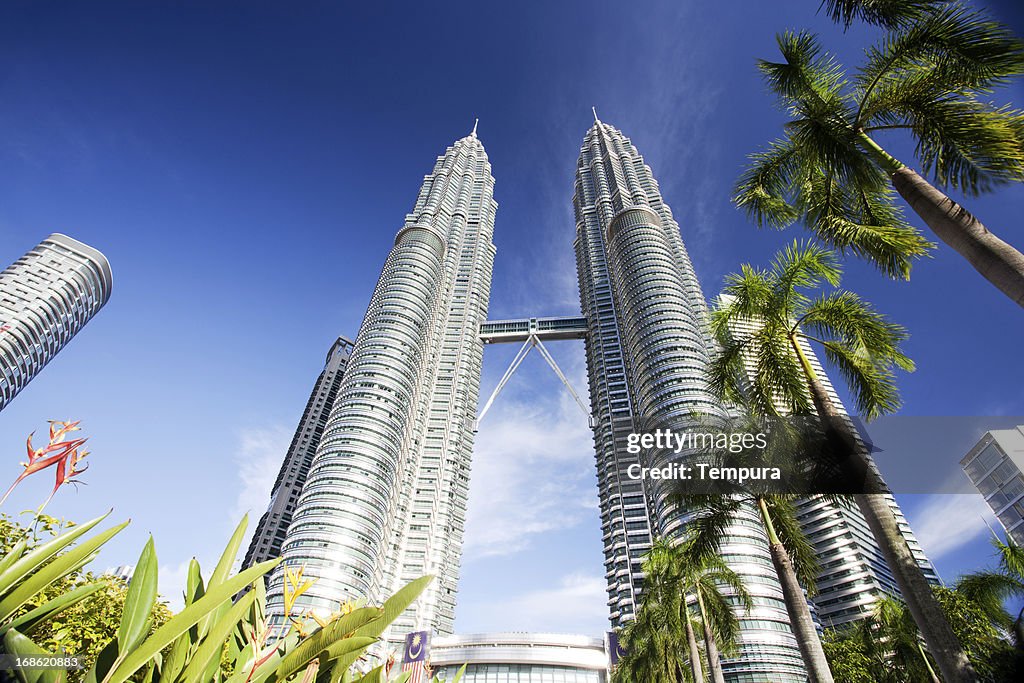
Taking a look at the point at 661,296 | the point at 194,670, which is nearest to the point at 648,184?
the point at 661,296

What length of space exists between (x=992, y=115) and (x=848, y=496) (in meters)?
8.03

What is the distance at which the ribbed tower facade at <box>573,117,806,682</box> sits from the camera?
71.7m

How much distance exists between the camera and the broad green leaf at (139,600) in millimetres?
3256

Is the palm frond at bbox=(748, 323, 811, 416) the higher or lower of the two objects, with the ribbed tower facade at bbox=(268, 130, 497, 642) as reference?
lower

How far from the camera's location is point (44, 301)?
133750 millimetres

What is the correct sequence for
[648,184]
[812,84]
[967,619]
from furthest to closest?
1. [648,184]
2. [967,619]
3. [812,84]

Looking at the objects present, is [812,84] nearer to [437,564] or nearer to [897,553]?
[897,553]

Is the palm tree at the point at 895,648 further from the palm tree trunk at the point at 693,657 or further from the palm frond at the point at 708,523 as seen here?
the palm frond at the point at 708,523

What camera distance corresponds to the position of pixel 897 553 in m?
9.94

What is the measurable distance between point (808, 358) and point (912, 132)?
21.6 feet

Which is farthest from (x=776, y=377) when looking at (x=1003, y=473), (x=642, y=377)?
(x=1003, y=473)

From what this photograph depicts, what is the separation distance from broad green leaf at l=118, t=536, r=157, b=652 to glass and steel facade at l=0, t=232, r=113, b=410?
158 m

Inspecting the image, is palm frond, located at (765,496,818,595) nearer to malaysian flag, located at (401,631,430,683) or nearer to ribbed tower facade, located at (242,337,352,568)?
malaysian flag, located at (401,631,430,683)

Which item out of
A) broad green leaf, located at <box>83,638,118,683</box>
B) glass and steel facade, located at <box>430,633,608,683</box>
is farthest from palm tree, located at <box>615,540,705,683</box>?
glass and steel facade, located at <box>430,633,608,683</box>
